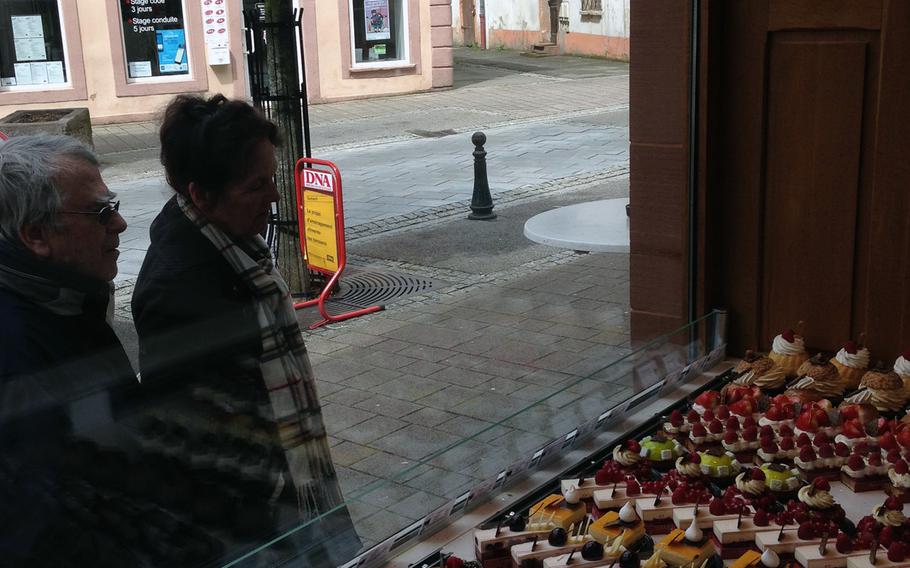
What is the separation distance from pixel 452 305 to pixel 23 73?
6195 mm

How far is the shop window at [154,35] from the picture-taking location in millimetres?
10570

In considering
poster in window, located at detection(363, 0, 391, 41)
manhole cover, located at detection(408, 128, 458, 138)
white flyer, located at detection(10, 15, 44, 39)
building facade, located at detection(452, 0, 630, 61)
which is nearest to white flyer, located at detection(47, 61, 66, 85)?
white flyer, located at detection(10, 15, 44, 39)

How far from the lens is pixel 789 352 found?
11.0 feet

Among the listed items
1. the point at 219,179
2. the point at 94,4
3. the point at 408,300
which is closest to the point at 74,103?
the point at 94,4

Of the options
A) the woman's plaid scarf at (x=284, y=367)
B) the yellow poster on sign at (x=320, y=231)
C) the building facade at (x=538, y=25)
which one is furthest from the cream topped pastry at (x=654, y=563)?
the building facade at (x=538, y=25)

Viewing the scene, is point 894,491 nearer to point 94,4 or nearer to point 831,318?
point 831,318

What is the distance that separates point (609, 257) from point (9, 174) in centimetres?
539

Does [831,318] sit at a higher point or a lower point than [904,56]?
lower

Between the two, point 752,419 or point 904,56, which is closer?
point 752,419

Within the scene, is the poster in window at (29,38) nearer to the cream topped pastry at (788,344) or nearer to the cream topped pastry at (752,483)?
the cream topped pastry at (788,344)

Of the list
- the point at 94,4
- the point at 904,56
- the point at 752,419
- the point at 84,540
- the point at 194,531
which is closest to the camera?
the point at 84,540

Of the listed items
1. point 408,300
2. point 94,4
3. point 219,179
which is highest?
point 94,4

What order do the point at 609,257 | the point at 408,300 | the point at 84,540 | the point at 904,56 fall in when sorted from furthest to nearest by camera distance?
the point at 609,257 < the point at 408,300 < the point at 904,56 < the point at 84,540

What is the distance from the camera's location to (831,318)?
137 inches
